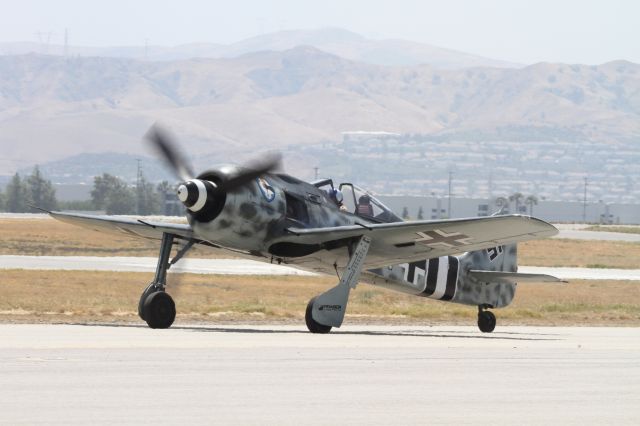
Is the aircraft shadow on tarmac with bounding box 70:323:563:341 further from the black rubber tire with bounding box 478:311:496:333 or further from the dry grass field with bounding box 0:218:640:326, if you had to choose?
the dry grass field with bounding box 0:218:640:326

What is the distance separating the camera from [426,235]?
21.9m

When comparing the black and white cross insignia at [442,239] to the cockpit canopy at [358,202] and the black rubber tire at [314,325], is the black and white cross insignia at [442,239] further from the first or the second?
the black rubber tire at [314,325]

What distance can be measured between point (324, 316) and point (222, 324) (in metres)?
3.96

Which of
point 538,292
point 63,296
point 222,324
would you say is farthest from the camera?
point 538,292

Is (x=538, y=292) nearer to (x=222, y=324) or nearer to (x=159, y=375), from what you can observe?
(x=222, y=324)

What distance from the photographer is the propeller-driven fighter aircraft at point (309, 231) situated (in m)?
20.9

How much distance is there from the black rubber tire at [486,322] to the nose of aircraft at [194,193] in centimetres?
768

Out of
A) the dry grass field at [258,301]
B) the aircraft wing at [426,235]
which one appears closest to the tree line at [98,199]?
the dry grass field at [258,301]

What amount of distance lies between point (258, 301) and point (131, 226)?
10321 mm

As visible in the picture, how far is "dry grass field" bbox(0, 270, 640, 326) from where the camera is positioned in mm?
27531

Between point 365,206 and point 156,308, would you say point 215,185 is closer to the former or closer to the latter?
point 156,308

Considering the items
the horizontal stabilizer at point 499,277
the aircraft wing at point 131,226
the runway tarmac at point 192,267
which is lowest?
the runway tarmac at point 192,267

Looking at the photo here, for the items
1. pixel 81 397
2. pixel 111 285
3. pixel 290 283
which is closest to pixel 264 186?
pixel 81 397

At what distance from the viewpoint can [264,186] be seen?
21484 mm
